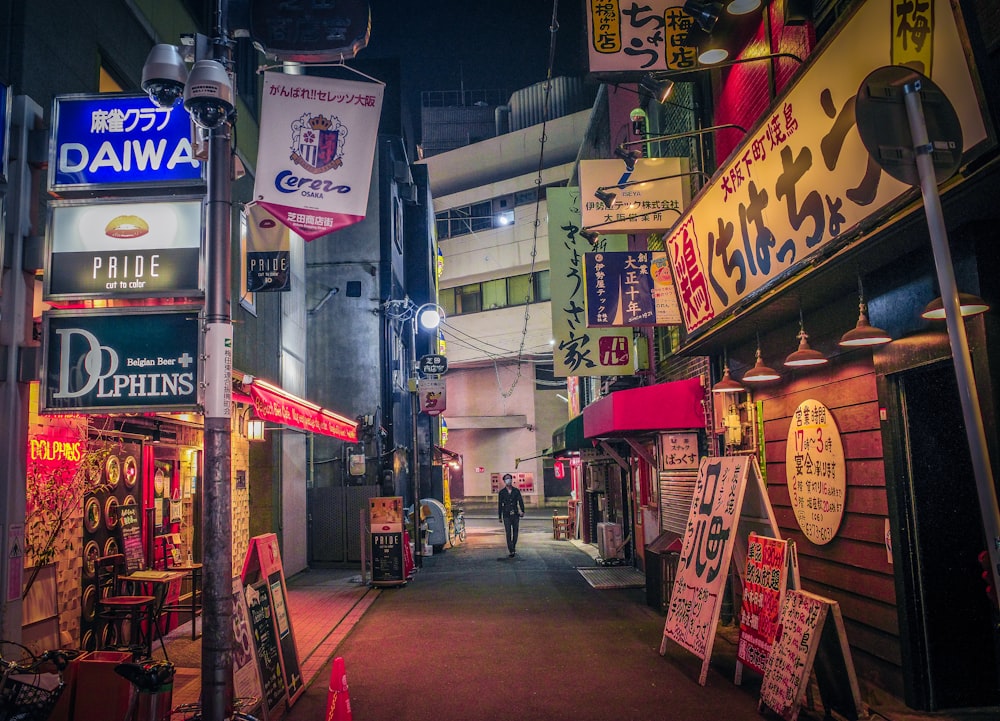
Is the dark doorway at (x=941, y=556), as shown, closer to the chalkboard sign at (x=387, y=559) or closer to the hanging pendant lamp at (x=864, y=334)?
the hanging pendant lamp at (x=864, y=334)

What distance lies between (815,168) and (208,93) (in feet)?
16.1

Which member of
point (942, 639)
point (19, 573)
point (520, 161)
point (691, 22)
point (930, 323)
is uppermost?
point (520, 161)

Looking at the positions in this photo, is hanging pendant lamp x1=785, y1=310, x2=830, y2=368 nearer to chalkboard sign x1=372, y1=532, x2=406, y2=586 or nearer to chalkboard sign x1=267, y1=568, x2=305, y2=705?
chalkboard sign x1=267, y1=568, x2=305, y2=705

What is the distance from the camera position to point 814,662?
643 centimetres

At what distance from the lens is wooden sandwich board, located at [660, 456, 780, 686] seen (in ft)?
25.3

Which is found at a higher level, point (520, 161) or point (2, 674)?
point (520, 161)

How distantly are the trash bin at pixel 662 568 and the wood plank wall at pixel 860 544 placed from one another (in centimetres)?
301

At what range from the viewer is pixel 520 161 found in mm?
44750

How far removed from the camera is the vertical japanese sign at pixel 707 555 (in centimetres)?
774

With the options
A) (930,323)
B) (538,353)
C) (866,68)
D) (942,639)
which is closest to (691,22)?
(866,68)

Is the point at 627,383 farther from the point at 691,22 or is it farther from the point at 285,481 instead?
the point at 691,22

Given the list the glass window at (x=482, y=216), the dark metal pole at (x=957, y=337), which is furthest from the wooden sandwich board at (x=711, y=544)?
the glass window at (x=482, y=216)

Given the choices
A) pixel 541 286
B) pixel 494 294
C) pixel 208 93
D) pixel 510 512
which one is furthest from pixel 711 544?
pixel 494 294

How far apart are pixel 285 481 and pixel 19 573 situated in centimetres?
1035
